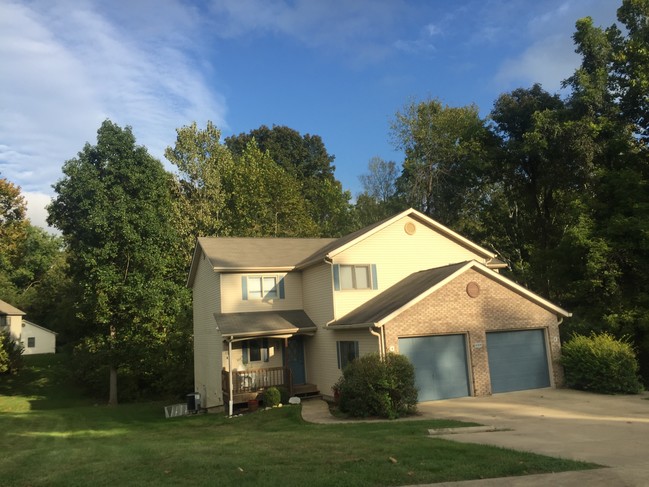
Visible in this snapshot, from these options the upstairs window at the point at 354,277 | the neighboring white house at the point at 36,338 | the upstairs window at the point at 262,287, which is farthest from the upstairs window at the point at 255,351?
the neighboring white house at the point at 36,338

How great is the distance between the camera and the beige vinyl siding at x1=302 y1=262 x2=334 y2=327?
66.1 ft

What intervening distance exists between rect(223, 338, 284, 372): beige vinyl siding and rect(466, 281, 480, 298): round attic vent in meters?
8.23

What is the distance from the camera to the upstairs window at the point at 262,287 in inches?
856

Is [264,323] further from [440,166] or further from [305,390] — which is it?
[440,166]

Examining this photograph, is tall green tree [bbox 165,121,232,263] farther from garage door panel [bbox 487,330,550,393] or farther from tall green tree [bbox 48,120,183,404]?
garage door panel [bbox 487,330,550,393]

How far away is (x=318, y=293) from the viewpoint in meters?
21.0

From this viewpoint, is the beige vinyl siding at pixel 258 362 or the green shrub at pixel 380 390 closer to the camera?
the green shrub at pixel 380 390

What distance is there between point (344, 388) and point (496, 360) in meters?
6.56

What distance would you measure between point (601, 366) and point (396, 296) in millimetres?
7176

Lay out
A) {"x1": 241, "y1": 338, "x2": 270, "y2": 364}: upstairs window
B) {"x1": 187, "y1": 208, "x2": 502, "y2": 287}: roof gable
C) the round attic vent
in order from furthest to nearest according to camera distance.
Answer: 1. {"x1": 187, "y1": 208, "x2": 502, "y2": 287}: roof gable
2. {"x1": 241, "y1": 338, "x2": 270, "y2": 364}: upstairs window
3. the round attic vent

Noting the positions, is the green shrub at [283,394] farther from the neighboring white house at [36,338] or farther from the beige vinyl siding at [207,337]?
the neighboring white house at [36,338]

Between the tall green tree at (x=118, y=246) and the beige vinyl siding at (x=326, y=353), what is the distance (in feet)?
36.8

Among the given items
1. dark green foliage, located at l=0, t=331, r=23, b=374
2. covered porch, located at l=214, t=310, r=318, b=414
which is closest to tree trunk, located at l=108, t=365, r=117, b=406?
dark green foliage, located at l=0, t=331, r=23, b=374

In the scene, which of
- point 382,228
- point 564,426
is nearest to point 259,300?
point 382,228
